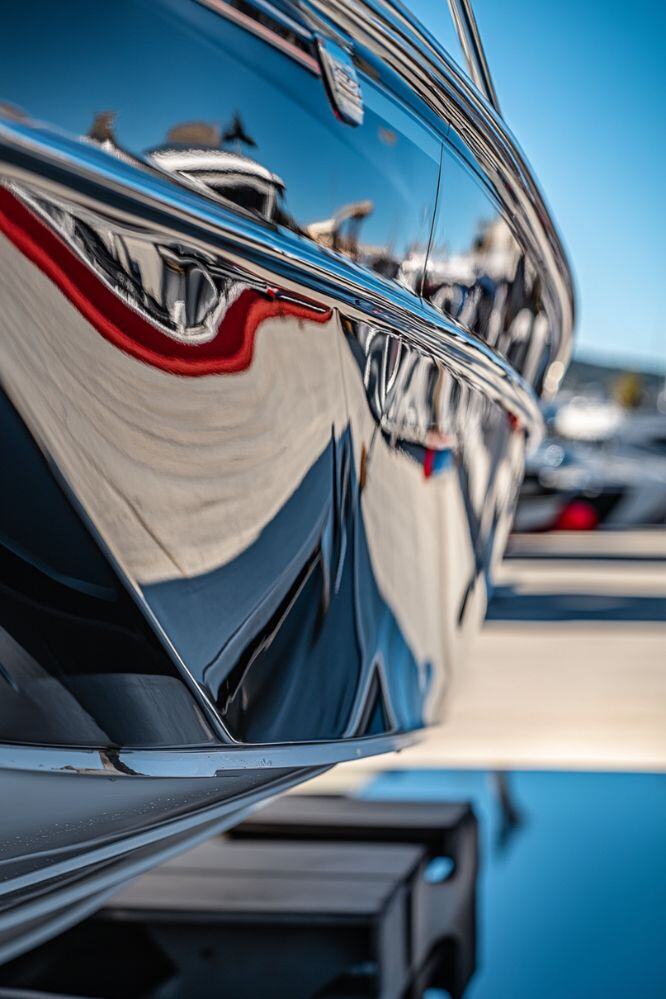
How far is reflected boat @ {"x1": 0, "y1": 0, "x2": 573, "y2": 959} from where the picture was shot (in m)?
0.70

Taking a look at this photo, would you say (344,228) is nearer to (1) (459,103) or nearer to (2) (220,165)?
(2) (220,165)

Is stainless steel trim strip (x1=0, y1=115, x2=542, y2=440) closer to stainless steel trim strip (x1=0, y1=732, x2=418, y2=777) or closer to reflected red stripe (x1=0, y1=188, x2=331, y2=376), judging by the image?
reflected red stripe (x1=0, y1=188, x2=331, y2=376)

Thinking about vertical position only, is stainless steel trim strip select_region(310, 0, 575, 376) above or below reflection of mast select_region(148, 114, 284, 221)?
above

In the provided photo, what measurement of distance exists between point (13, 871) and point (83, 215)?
20.8 inches

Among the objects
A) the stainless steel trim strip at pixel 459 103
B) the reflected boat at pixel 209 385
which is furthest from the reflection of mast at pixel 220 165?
the stainless steel trim strip at pixel 459 103

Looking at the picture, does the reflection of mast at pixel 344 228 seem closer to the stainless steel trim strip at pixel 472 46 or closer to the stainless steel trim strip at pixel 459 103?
the stainless steel trim strip at pixel 459 103

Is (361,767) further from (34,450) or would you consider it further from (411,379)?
(34,450)

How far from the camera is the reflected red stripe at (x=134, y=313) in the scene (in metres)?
0.67

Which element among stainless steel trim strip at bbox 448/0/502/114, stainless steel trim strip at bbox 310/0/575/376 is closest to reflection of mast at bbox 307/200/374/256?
stainless steel trim strip at bbox 310/0/575/376

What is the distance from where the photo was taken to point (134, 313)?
729 millimetres

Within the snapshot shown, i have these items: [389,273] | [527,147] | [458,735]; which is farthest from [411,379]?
[458,735]

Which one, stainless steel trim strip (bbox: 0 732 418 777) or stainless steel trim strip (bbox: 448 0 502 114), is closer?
stainless steel trim strip (bbox: 0 732 418 777)

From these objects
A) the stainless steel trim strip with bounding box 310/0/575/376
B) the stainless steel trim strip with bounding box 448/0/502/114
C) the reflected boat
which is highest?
the stainless steel trim strip with bounding box 448/0/502/114

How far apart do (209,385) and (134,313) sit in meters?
0.09
